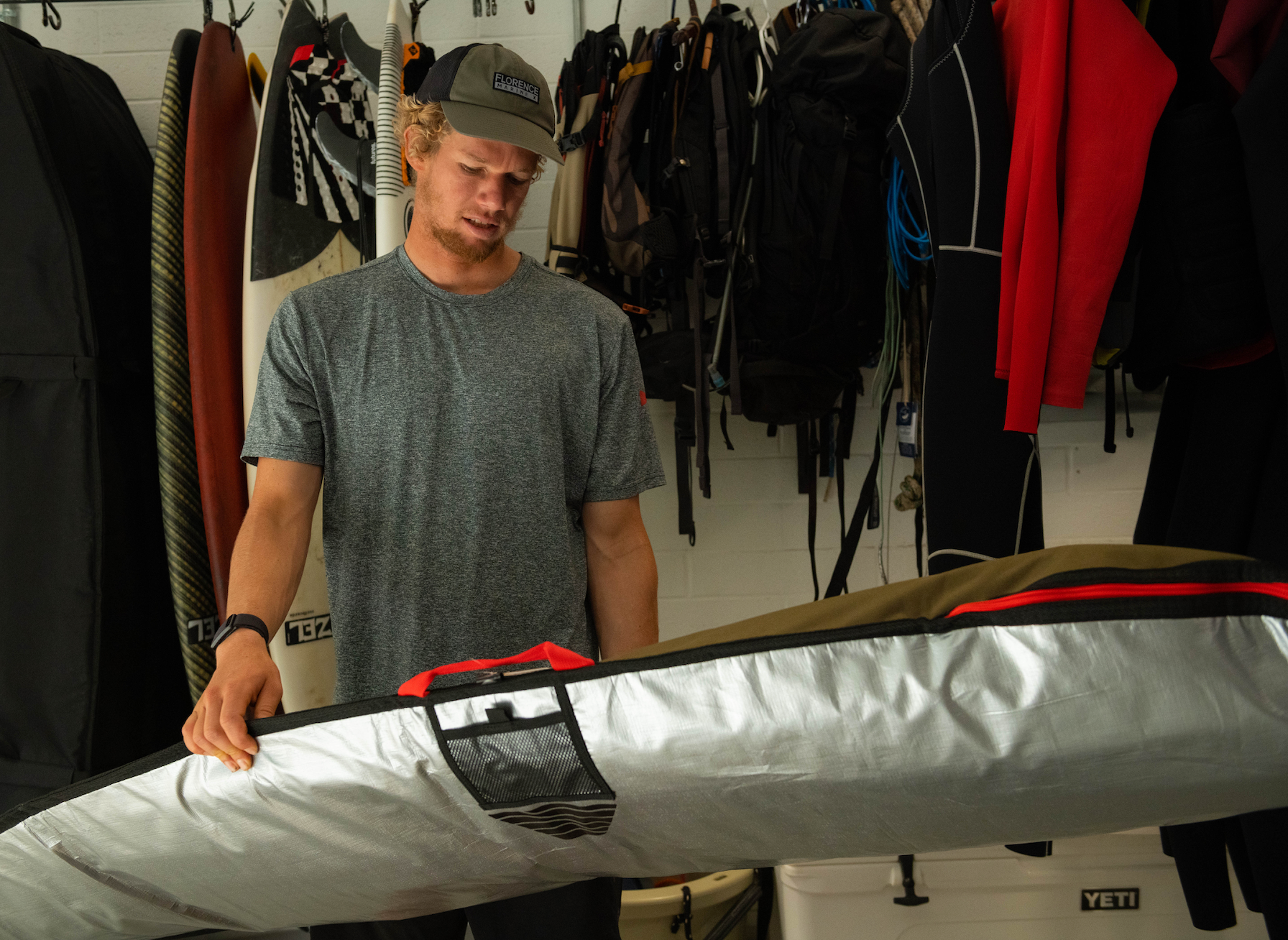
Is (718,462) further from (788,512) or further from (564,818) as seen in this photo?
(564,818)

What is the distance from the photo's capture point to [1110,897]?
1573 mm

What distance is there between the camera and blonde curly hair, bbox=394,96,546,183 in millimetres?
1296

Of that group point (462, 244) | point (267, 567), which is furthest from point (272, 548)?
point (462, 244)

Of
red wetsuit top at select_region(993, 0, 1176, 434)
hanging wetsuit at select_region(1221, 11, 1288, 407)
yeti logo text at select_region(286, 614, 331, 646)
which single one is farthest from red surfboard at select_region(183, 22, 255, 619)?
hanging wetsuit at select_region(1221, 11, 1288, 407)

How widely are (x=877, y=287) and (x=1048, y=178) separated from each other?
0.58 m

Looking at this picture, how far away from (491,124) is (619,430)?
19.1 inches

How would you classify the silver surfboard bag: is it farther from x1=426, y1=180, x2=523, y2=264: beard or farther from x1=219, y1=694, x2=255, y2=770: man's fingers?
x1=426, y1=180, x2=523, y2=264: beard

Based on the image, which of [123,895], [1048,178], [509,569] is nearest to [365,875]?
[123,895]

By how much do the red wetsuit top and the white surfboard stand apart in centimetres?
105

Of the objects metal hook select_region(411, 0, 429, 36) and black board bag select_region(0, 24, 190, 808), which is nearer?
black board bag select_region(0, 24, 190, 808)

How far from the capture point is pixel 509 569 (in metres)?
1.28

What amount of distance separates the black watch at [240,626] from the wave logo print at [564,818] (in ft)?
1.49

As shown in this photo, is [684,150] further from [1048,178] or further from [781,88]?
[1048,178]

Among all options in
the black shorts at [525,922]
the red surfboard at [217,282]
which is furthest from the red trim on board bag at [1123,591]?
the red surfboard at [217,282]
